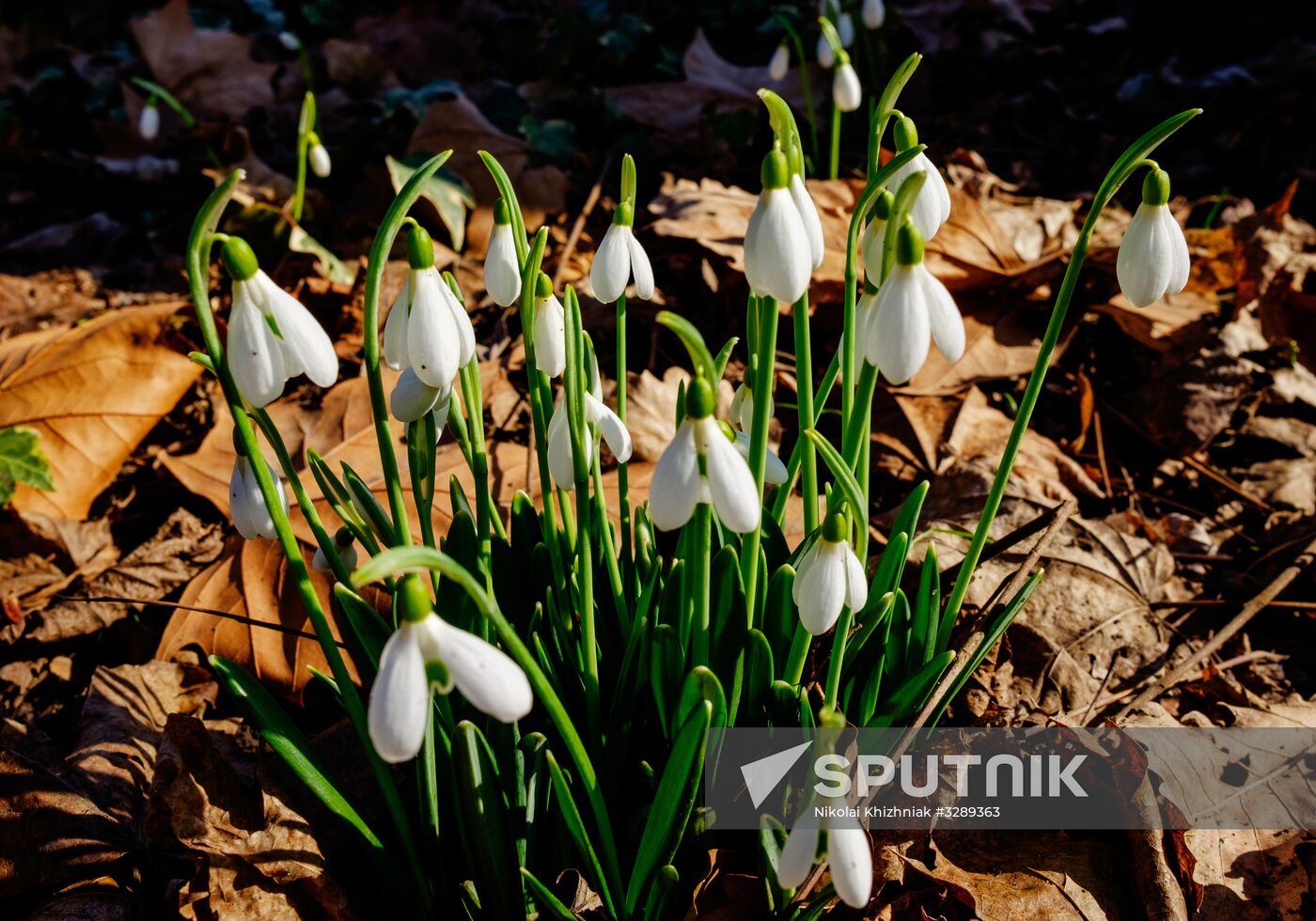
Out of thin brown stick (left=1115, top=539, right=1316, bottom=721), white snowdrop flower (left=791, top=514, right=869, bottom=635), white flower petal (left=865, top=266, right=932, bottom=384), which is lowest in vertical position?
thin brown stick (left=1115, top=539, right=1316, bottom=721)

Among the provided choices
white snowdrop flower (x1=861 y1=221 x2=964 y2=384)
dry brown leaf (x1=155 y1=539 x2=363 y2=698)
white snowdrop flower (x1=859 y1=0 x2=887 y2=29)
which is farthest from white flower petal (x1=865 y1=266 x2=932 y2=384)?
white snowdrop flower (x1=859 y1=0 x2=887 y2=29)

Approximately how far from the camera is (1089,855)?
1352mm

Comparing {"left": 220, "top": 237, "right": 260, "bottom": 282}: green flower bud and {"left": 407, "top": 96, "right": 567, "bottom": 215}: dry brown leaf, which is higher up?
{"left": 220, "top": 237, "right": 260, "bottom": 282}: green flower bud

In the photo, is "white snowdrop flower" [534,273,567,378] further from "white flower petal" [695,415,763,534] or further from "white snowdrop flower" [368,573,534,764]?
"white snowdrop flower" [368,573,534,764]

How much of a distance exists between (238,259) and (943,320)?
640 millimetres

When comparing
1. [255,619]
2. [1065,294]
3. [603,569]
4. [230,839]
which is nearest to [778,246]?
[1065,294]

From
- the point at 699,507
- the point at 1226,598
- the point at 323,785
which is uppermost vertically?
the point at 699,507

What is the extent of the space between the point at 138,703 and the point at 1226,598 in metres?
2.03

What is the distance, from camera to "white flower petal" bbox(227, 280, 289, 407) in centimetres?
84

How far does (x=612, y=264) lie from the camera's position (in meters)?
1.08

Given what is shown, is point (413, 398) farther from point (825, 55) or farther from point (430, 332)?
point (825, 55)

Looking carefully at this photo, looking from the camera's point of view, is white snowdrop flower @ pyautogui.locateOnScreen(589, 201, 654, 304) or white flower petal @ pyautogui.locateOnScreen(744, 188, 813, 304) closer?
white flower petal @ pyautogui.locateOnScreen(744, 188, 813, 304)

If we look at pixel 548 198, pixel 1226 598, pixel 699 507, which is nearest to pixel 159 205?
pixel 548 198

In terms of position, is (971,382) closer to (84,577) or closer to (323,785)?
(323,785)
